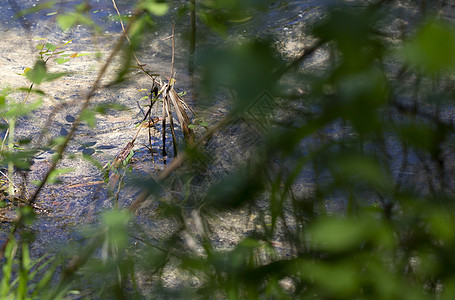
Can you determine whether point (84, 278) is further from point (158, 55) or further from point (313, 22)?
point (158, 55)

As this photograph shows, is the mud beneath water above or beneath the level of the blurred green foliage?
beneath

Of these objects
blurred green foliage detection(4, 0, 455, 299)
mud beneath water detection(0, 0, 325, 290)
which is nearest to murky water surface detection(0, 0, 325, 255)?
mud beneath water detection(0, 0, 325, 290)

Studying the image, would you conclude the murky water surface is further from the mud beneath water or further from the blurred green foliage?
the blurred green foliage

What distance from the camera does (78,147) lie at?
100 inches

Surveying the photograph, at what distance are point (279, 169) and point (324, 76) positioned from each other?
0.15 metres

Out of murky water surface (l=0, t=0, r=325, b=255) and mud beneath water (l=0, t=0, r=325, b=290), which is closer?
mud beneath water (l=0, t=0, r=325, b=290)

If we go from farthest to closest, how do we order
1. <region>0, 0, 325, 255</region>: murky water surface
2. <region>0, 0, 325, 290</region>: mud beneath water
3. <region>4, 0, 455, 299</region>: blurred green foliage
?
<region>0, 0, 325, 255</region>: murky water surface → <region>0, 0, 325, 290</region>: mud beneath water → <region>4, 0, 455, 299</region>: blurred green foliage

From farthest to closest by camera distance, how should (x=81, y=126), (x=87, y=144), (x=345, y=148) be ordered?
1. (x=81, y=126)
2. (x=87, y=144)
3. (x=345, y=148)

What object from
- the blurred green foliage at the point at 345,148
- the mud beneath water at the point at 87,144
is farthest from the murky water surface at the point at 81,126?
the blurred green foliage at the point at 345,148

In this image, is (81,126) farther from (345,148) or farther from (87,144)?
(345,148)

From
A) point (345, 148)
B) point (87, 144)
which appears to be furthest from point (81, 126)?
point (345, 148)

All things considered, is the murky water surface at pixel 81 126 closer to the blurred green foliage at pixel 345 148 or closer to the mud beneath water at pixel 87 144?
the mud beneath water at pixel 87 144

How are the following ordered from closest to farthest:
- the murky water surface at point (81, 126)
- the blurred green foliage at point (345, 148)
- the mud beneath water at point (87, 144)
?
the blurred green foliage at point (345, 148), the mud beneath water at point (87, 144), the murky water surface at point (81, 126)

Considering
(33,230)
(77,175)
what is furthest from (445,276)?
(77,175)
